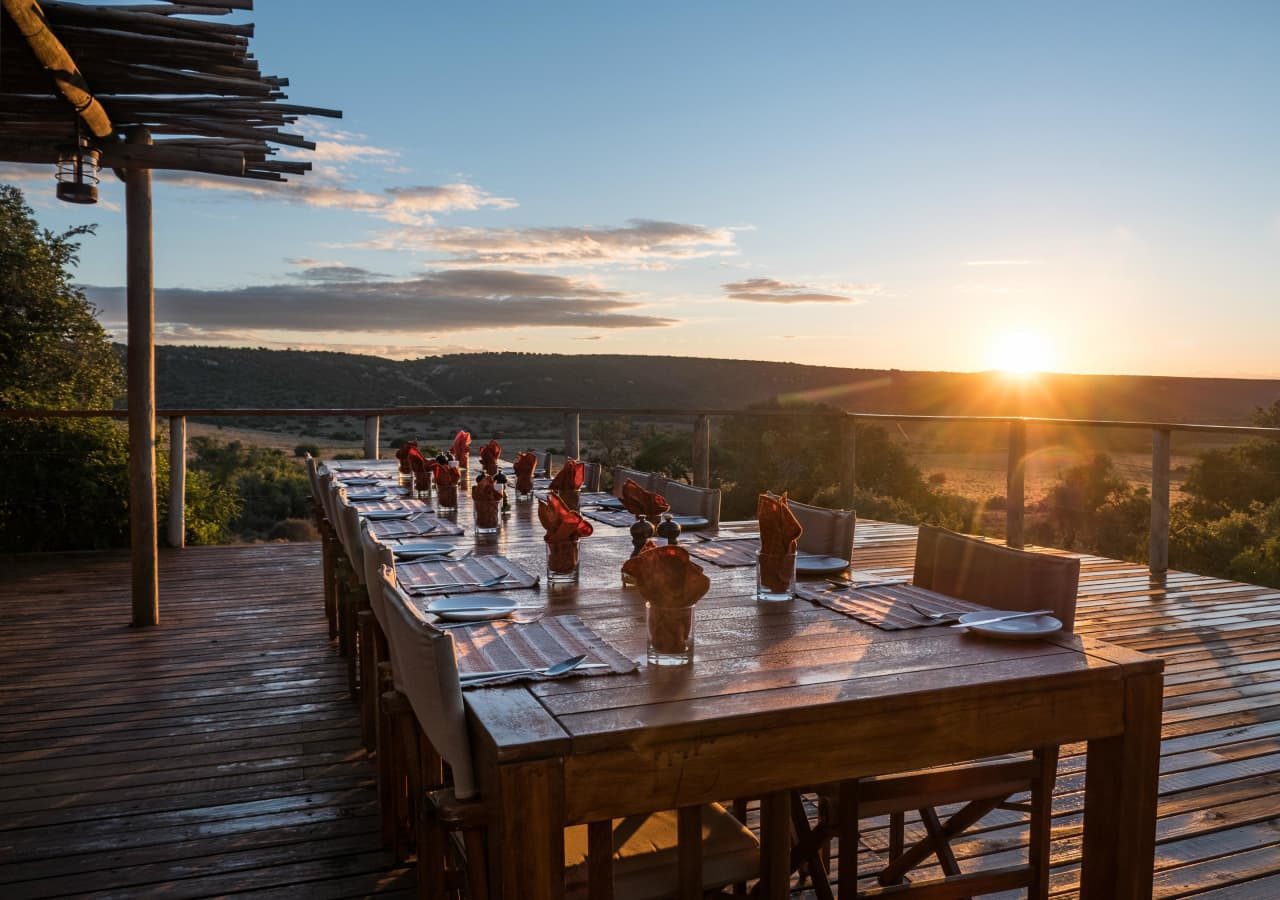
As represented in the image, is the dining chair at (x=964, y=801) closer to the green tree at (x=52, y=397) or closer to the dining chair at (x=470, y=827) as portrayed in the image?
the dining chair at (x=470, y=827)

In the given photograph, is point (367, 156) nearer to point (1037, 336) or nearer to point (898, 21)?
point (898, 21)

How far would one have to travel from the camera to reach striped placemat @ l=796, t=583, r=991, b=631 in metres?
2.10

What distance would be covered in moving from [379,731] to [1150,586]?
526 centimetres

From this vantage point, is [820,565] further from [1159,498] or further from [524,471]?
[1159,498]

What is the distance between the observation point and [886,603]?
2289 mm

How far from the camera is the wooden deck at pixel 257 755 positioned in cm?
255

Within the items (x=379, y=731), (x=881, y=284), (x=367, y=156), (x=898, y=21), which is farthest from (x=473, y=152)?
(x=379, y=731)

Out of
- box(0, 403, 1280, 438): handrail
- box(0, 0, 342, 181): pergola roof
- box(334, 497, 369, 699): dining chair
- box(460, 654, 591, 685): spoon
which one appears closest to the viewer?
box(460, 654, 591, 685): spoon

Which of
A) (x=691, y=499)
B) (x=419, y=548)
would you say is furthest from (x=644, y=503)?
(x=691, y=499)

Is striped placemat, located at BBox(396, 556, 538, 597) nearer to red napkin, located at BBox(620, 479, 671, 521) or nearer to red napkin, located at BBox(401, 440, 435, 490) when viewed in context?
red napkin, located at BBox(620, 479, 671, 521)

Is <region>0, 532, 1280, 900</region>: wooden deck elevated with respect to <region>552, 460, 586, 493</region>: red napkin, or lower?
lower

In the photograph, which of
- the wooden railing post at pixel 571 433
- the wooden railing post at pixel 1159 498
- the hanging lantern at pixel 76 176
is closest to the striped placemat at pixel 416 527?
the hanging lantern at pixel 76 176

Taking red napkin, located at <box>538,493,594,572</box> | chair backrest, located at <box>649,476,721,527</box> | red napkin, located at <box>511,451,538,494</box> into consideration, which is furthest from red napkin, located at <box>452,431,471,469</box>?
red napkin, located at <box>538,493,594,572</box>

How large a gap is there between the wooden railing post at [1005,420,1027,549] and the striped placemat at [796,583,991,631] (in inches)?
181
